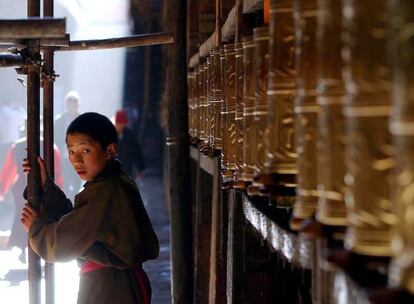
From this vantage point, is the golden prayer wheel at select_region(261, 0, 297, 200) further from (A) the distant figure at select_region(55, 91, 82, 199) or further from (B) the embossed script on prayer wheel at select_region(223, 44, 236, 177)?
(A) the distant figure at select_region(55, 91, 82, 199)

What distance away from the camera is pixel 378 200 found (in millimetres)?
1802

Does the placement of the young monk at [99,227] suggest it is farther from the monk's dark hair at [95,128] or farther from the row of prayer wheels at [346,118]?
the row of prayer wheels at [346,118]

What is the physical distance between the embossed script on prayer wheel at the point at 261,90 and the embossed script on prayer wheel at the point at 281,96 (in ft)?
0.75

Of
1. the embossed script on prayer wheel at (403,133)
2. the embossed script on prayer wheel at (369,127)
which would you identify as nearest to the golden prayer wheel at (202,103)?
the embossed script on prayer wheel at (369,127)

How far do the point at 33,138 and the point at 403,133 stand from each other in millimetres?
2725

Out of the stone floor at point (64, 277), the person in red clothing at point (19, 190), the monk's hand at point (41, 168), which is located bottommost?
the stone floor at point (64, 277)

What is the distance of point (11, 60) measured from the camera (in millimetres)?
3752

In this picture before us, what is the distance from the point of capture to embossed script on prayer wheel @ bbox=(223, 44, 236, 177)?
160 inches

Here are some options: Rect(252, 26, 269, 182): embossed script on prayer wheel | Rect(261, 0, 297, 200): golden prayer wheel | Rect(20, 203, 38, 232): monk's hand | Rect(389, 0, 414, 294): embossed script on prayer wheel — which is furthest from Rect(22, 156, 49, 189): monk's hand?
Rect(389, 0, 414, 294): embossed script on prayer wheel

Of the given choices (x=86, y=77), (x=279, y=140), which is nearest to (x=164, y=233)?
(x=279, y=140)

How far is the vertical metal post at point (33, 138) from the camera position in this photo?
12.9ft

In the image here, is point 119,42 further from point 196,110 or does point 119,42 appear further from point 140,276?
point 196,110

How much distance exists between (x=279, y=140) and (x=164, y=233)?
12.1m

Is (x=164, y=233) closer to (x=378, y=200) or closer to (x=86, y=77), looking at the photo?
(x=378, y=200)
